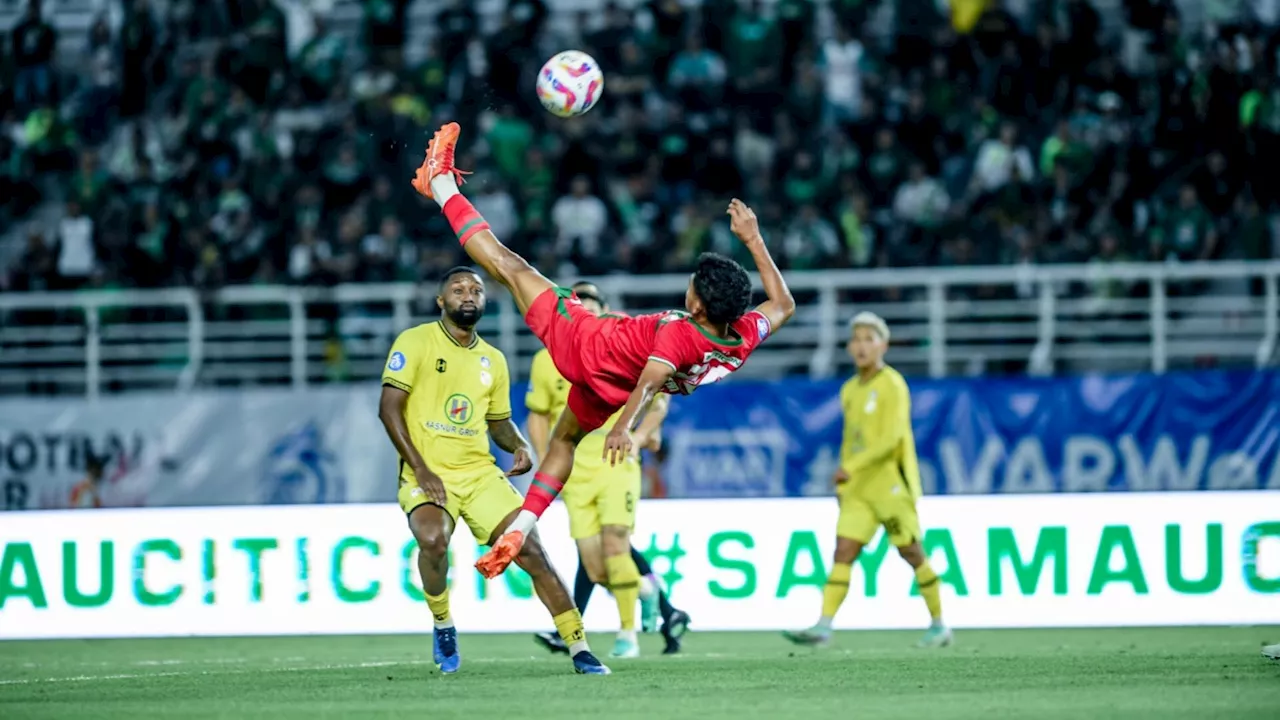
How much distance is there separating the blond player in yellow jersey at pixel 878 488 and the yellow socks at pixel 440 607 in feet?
10.3

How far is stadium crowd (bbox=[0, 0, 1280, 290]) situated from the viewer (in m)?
18.7

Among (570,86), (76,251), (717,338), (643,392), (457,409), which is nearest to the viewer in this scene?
(643,392)

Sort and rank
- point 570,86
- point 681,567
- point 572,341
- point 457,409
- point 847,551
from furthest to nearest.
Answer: point 681,567, point 847,551, point 570,86, point 457,409, point 572,341

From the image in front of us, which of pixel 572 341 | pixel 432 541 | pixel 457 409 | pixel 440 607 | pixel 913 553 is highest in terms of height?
pixel 572 341

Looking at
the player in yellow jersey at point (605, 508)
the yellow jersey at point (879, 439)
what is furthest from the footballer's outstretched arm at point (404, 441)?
the yellow jersey at point (879, 439)

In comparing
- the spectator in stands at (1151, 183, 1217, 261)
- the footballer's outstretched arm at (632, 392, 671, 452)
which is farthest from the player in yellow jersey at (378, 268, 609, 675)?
the spectator in stands at (1151, 183, 1217, 261)

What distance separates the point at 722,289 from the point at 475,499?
6.47ft

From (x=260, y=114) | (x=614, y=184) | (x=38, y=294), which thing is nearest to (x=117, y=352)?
(x=38, y=294)

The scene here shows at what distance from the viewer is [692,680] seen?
9977 millimetres

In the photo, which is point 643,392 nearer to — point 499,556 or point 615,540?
point 499,556

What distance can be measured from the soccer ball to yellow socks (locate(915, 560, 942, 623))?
4.05 m

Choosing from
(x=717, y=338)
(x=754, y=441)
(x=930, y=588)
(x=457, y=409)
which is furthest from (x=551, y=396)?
(x=754, y=441)

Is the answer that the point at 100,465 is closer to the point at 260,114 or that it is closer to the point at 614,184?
the point at 260,114

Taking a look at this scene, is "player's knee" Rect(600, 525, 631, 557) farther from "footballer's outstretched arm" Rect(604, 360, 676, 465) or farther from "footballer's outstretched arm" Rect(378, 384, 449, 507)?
Answer: "footballer's outstretched arm" Rect(604, 360, 676, 465)
